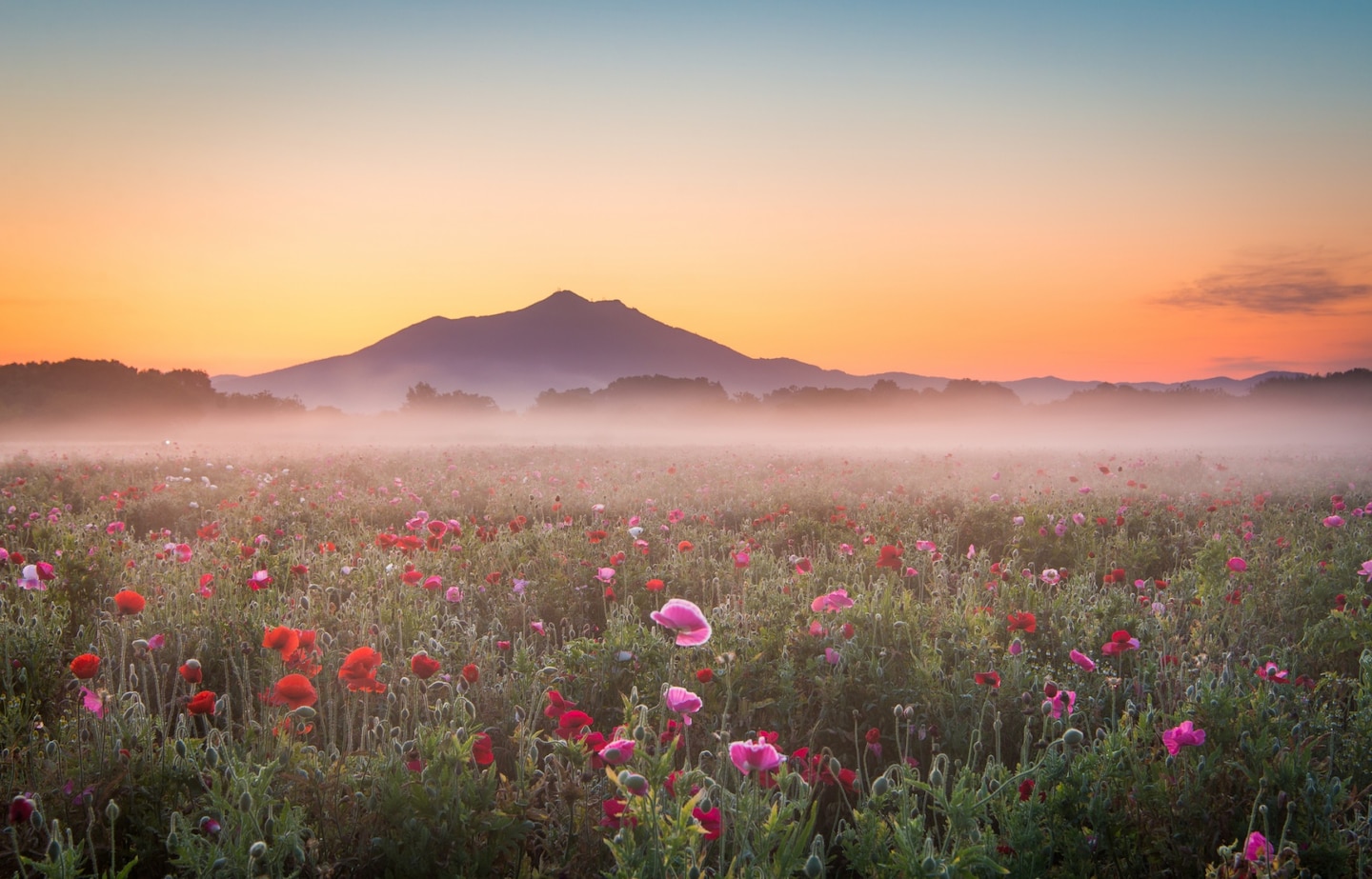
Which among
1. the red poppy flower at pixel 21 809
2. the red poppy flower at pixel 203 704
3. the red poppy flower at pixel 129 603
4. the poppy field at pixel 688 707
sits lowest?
the poppy field at pixel 688 707

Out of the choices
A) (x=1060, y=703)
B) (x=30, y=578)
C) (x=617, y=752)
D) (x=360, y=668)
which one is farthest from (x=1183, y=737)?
(x=30, y=578)

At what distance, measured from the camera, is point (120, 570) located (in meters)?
5.57

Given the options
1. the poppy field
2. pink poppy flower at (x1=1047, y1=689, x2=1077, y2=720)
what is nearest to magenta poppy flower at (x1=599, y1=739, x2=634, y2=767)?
the poppy field

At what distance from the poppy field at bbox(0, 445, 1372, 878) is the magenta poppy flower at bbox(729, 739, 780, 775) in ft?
0.04

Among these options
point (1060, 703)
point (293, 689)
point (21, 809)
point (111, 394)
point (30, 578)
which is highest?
point (111, 394)

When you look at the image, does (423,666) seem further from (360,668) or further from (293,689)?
(293,689)

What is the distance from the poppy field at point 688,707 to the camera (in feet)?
7.00

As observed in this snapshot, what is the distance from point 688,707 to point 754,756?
1.02 feet

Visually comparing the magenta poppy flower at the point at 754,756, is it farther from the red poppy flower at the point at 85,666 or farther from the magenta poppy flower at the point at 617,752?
the red poppy flower at the point at 85,666

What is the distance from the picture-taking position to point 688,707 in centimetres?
213

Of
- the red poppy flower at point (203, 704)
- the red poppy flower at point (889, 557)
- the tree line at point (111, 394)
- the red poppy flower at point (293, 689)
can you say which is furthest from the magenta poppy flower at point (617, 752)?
the tree line at point (111, 394)

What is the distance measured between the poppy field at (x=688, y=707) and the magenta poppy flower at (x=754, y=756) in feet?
0.04

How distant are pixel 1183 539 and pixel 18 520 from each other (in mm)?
12703

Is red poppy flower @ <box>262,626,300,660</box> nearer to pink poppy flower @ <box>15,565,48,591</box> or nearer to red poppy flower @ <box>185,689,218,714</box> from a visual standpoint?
red poppy flower @ <box>185,689,218,714</box>
